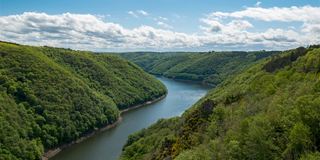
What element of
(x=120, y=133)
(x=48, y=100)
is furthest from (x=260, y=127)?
(x=48, y=100)

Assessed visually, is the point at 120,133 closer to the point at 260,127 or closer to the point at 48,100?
the point at 48,100

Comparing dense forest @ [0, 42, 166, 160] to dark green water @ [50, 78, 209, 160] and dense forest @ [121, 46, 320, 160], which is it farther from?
dense forest @ [121, 46, 320, 160]

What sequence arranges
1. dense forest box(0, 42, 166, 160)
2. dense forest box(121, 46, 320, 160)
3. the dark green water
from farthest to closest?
1. the dark green water
2. dense forest box(0, 42, 166, 160)
3. dense forest box(121, 46, 320, 160)

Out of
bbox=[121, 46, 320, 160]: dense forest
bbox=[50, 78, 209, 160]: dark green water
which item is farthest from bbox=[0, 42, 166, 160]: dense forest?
bbox=[121, 46, 320, 160]: dense forest

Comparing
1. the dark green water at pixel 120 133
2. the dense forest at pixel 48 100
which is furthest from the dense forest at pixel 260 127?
the dense forest at pixel 48 100

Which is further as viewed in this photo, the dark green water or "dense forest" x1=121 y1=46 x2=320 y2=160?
the dark green water

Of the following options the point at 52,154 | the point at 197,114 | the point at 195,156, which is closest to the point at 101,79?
the point at 52,154
